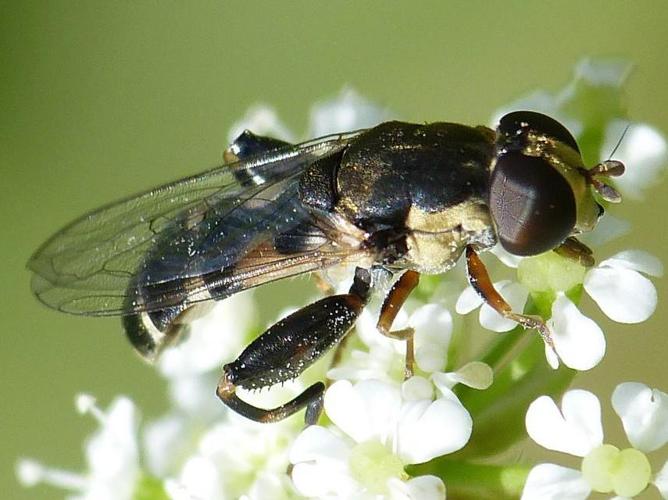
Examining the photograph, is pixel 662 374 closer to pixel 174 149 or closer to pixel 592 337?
pixel 592 337

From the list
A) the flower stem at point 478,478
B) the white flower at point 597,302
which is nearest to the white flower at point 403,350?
the white flower at point 597,302

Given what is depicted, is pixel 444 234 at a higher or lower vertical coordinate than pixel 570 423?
higher

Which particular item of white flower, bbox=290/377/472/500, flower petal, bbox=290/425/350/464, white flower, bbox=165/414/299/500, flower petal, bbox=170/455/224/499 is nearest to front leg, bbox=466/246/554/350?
white flower, bbox=290/377/472/500

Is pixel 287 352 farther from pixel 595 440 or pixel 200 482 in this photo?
pixel 595 440

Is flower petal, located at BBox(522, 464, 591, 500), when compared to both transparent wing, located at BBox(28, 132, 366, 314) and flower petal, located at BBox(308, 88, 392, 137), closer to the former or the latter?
transparent wing, located at BBox(28, 132, 366, 314)

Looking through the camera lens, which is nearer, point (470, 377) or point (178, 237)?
point (470, 377)

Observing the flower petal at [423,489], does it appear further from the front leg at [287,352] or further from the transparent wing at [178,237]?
the transparent wing at [178,237]

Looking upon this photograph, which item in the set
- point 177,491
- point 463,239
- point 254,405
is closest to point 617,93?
point 463,239

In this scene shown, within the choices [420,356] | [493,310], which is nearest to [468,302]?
[493,310]
